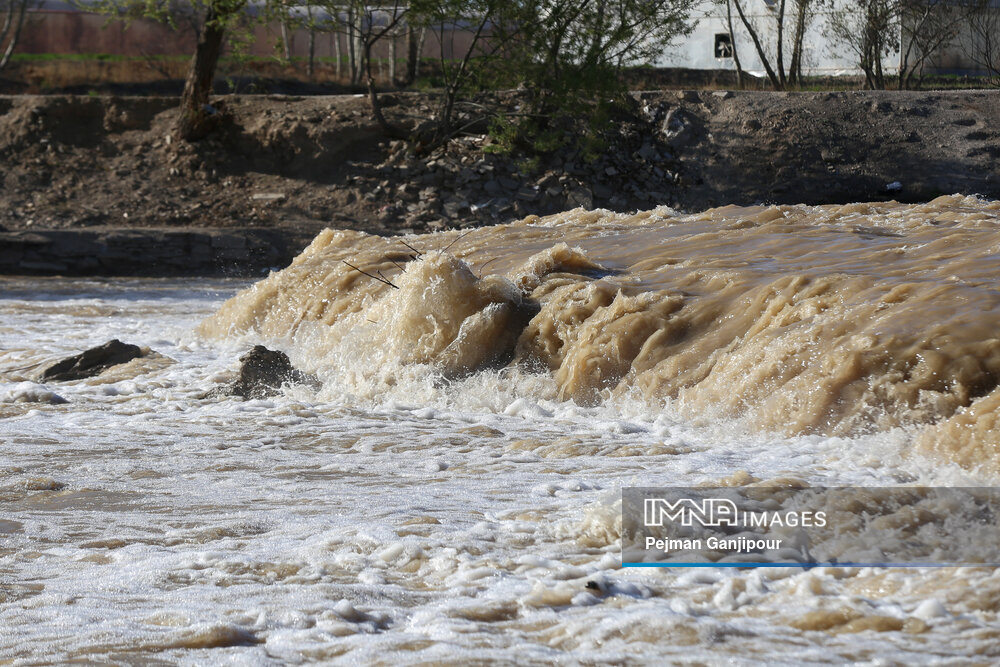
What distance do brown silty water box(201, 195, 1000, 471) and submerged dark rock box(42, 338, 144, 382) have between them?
4.23 feet

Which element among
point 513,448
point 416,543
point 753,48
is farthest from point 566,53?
point 416,543

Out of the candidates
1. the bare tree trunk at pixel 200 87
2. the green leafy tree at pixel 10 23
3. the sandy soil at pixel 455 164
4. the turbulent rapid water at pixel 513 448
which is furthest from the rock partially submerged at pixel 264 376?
the green leafy tree at pixel 10 23

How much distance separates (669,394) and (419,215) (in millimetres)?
12263

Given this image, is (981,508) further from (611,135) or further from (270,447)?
(611,135)

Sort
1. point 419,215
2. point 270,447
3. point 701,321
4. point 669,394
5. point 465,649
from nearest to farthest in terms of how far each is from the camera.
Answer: point 465,649 → point 270,447 → point 669,394 → point 701,321 → point 419,215

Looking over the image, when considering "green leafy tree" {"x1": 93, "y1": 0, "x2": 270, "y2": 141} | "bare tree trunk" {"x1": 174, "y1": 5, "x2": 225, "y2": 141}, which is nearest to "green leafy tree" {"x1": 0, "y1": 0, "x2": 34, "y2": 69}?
"green leafy tree" {"x1": 93, "y1": 0, "x2": 270, "y2": 141}

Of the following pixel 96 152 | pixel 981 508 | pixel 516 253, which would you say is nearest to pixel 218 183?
pixel 96 152

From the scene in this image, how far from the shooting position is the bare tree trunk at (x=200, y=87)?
765 inches

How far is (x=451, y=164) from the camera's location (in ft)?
62.9

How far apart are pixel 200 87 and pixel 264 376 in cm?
1356

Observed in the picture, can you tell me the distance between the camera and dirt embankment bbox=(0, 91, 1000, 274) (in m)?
18.5

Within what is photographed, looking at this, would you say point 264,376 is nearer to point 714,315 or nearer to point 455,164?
point 714,315

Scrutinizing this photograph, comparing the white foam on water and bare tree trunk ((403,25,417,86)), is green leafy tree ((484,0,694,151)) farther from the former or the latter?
the white foam on water

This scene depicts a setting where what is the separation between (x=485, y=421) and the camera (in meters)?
6.42
